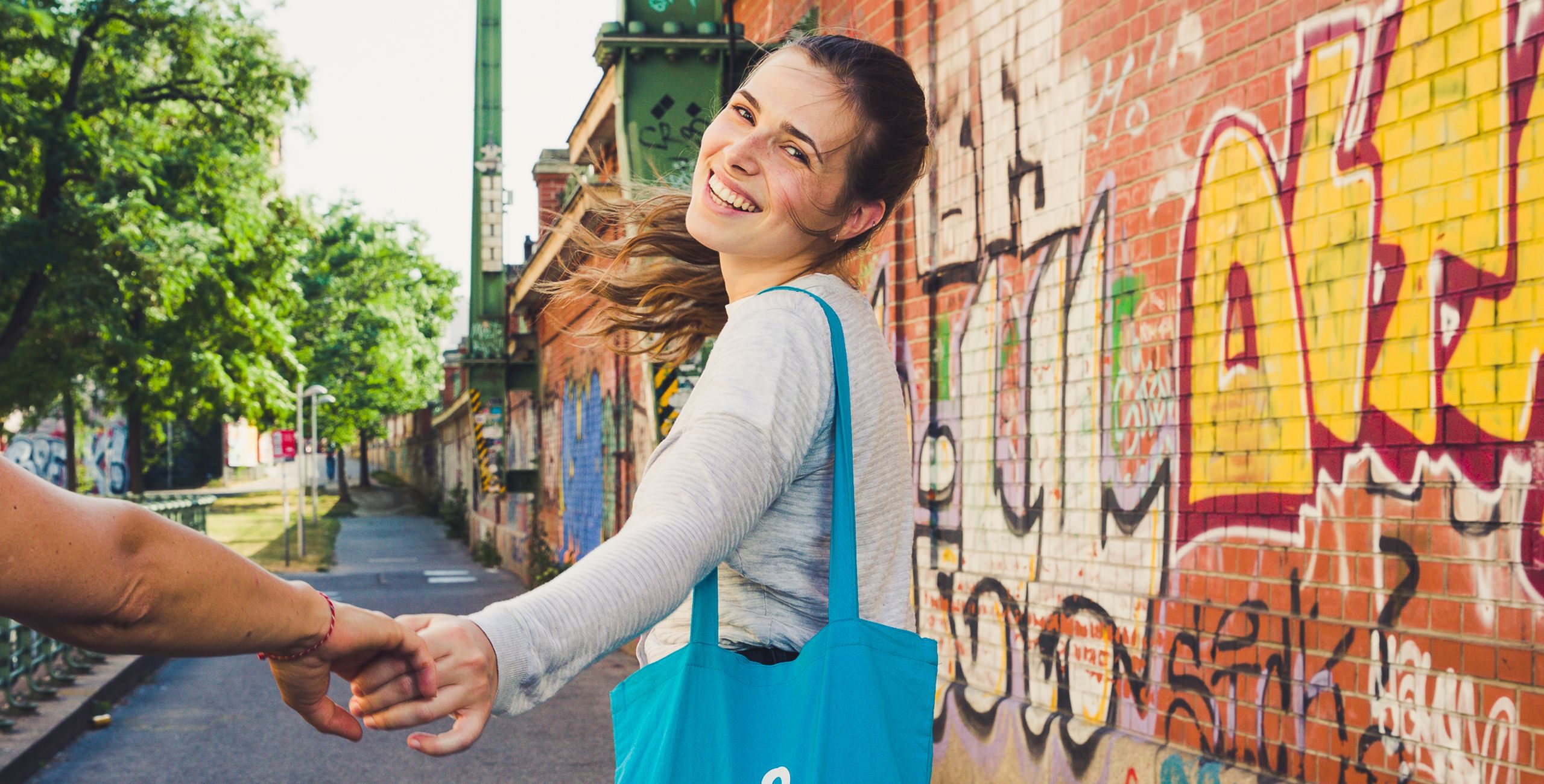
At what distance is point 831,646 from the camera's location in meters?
1.55

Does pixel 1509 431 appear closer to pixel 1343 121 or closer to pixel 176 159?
pixel 1343 121

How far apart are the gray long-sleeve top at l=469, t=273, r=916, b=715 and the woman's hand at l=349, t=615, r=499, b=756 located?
0.03m

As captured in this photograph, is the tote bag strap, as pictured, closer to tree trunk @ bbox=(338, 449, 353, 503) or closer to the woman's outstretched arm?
the woman's outstretched arm

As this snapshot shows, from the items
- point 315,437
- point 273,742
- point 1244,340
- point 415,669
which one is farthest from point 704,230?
point 315,437

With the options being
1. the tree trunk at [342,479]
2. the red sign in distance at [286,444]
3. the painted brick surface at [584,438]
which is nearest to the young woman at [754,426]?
the painted brick surface at [584,438]

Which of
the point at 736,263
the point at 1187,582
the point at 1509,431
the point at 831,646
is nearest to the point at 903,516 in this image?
the point at 831,646

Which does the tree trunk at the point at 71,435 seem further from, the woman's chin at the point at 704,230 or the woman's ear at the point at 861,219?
the woman's ear at the point at 861,219

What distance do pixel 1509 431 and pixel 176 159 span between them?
73.0 feet

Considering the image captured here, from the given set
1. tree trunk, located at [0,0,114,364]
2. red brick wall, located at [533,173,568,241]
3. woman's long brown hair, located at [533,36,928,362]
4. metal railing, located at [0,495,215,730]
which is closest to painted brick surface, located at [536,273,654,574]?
red brick wall, located at [533,173,568,241]

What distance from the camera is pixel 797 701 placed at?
1.57 m

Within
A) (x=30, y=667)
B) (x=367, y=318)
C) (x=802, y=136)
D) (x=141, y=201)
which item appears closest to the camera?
(x=802, y=136)

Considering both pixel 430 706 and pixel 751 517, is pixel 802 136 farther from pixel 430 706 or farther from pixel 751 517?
pixel 430 706

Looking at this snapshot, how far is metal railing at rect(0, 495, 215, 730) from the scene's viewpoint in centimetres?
780

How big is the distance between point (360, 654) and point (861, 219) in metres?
1.04
